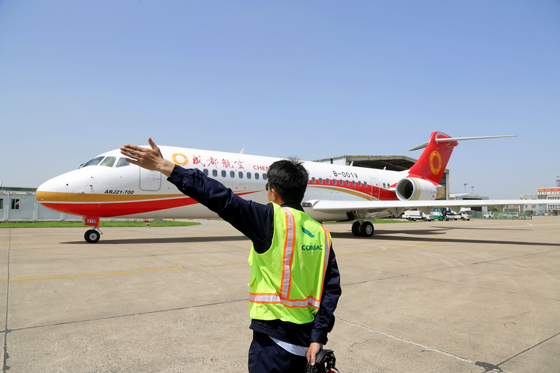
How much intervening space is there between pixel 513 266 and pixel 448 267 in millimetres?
1722

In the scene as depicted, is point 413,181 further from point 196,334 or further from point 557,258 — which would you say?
point 196,334

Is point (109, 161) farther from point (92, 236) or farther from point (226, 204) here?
point (226, 204)

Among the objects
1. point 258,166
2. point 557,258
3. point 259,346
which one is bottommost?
point 557,258

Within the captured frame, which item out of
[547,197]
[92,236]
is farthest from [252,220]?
[547,197]

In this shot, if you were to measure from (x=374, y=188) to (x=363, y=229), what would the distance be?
2.87 meters

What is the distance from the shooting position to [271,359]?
72.7 inches

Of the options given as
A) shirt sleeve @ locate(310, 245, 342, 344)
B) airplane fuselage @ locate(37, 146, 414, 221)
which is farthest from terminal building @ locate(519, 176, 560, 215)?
shirt sleeve @ locate(310, 245, 342, 344)

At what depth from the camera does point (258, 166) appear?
49.7ft

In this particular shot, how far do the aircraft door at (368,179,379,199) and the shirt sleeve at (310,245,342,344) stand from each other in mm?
17900

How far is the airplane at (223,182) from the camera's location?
11414 mm

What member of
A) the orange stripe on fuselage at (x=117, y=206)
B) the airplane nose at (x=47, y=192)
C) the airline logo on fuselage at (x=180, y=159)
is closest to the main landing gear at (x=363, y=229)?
the orange stripe on fuselage at (x=117, y=206)

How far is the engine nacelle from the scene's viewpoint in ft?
64.9

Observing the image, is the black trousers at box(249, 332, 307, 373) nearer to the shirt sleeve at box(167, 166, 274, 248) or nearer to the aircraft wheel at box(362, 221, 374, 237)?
the shirt sleeve at box(167, 166, 274, 248)

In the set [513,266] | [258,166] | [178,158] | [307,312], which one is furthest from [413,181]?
[307,312]
